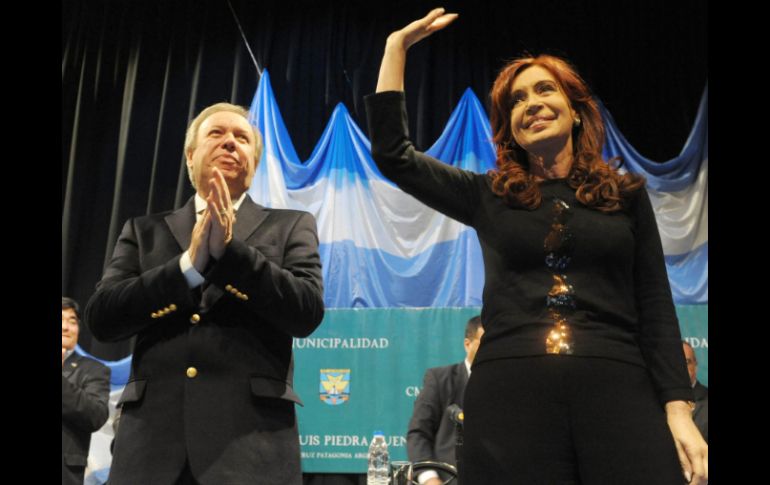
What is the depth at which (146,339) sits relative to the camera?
2.08 m

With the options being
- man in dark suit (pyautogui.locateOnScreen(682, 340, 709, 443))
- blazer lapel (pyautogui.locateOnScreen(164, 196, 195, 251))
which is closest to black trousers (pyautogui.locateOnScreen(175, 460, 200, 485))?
blazer lapel (pyautogui.locateOnScreen(164, 196, 195, 251))

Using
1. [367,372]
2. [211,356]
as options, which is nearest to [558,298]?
[211,356]

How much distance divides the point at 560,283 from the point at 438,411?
372cm

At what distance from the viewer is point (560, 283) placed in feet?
5.96

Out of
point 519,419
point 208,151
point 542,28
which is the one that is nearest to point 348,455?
point 542,28

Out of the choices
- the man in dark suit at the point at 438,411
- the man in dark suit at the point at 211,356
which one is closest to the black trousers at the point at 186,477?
the man in dark suit at the point at 211,356

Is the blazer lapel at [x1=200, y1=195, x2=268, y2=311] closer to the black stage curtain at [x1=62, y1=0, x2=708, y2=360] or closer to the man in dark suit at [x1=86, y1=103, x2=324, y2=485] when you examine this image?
the man in dark suit at [x1=86, y1=103, x2=324, y2=485]

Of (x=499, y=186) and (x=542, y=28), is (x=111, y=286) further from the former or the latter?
(x=542, y=28)

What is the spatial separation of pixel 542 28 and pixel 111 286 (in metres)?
5.90

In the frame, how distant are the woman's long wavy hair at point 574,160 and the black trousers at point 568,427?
1.31ft

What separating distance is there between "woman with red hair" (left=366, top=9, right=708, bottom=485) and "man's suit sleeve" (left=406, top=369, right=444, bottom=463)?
347 centimetres

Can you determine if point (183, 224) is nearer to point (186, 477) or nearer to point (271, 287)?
point (271, 287)

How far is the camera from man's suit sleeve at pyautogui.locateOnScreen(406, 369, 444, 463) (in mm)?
5238

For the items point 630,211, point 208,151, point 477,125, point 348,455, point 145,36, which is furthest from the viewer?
point 145,36
